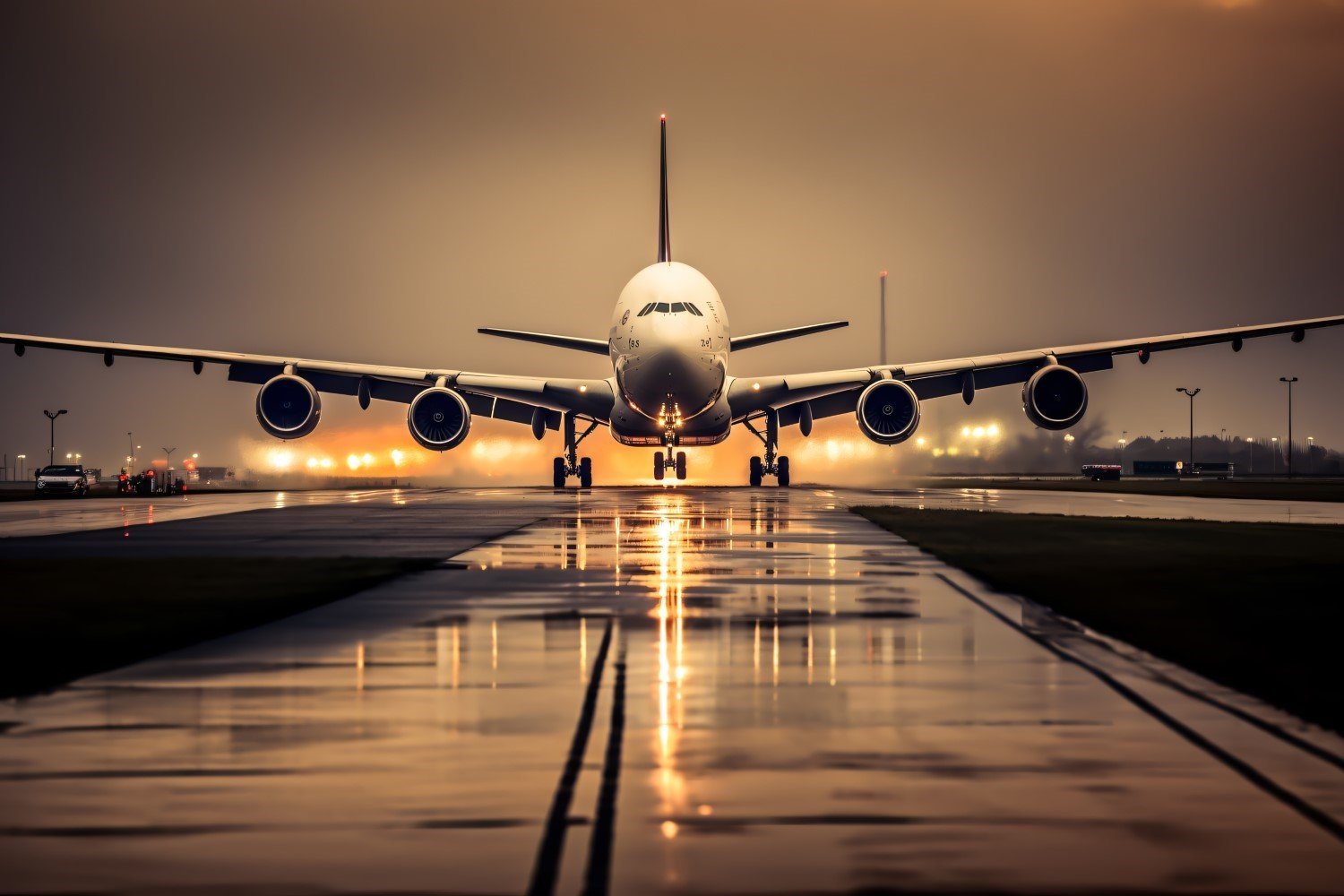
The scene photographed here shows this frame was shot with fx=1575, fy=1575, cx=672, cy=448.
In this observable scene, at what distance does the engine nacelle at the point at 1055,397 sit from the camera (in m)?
53.0

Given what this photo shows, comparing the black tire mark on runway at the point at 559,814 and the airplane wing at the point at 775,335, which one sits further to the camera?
the airplane wing at the point at 775,335

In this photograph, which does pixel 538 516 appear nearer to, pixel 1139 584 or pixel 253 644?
pixel 1139 584

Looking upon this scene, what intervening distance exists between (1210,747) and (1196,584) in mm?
11890

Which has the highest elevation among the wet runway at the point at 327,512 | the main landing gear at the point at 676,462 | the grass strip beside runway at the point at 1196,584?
the main landing gear at the point at 676,462

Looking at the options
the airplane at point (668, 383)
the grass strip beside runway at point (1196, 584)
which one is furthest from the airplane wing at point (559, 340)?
the grass strip beside runway at point (1196, 584)

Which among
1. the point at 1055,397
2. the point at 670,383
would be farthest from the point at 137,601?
the point at 1055,397

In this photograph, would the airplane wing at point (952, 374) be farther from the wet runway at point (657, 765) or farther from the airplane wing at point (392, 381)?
the wet runway at point (657, 765)

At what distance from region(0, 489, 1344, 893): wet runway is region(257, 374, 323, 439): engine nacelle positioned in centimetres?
3826

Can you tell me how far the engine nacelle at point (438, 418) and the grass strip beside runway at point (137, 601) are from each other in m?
30.0

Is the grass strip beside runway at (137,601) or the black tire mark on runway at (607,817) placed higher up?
the grass strip beside runway at (137,601)

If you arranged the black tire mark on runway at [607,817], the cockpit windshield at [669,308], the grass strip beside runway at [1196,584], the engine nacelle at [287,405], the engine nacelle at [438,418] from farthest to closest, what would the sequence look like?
the engine nacelle at [438,418] < the engine nacelle at [287,405] < the cockpit windshield at [669,308] < the grass strip beside runway at [1196,584] < the black tire mark on runway at [607,817]

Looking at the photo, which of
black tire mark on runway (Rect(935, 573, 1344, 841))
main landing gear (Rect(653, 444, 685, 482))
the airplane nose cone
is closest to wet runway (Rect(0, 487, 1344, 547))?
main landing gear (Rect(653, 444, 685, 482))

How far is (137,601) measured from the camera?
737 inches

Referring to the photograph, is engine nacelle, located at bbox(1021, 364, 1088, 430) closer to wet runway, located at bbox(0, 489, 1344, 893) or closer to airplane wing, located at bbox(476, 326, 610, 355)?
airplane wing, located at bbox(476, 326, 610, 355)
